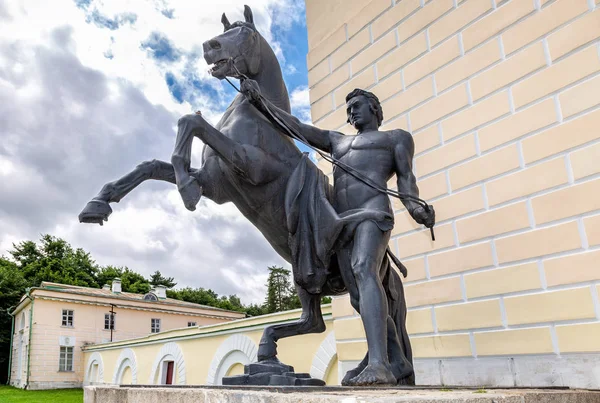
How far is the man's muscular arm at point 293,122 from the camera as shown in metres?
2.78

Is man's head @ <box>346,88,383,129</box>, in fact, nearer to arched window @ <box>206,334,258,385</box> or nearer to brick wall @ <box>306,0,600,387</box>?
brick wall @ <box>306,0,600,387</box>

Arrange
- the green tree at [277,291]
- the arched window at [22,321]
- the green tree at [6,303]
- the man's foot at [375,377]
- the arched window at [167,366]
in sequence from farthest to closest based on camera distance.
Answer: the green tree at [277,291] → the green tree at [6,303] → the arched window at [22,321] → the arched window at [167,366] → the man's foot at [375,377]

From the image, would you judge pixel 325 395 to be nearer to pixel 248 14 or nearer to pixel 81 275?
pixel 248 14

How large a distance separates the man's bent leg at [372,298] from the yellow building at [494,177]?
49.7 inches

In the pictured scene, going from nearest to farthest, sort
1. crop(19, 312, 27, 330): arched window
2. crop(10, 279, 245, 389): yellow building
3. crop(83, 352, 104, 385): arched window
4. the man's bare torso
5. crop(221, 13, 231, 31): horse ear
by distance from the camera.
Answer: the man's bare torso
crop(221, 13, 231, 31): horse ear
crop(83, 352, 104, 385): arched window
crop(10, 279, 245, 389): yellow building
crop(19, 312, 27, 330): arched window

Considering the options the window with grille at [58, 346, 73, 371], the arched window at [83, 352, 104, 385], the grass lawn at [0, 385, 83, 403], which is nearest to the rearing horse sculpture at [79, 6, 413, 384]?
the grass lawn at [0, 385, 83, 403]

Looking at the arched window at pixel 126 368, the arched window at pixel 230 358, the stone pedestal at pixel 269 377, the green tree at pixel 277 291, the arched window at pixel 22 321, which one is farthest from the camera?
the green tree at pixel 277 291

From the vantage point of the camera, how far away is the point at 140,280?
135ft

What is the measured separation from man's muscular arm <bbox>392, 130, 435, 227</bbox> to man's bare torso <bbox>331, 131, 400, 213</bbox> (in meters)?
0.02

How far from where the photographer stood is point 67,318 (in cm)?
2833

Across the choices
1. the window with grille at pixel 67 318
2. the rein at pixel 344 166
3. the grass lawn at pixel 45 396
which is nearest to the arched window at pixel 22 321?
the window with grille at pixel 67 318

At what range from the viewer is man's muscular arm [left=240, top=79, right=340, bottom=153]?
2.78 meters

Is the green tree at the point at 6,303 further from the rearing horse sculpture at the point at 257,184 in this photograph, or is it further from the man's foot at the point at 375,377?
the man's foot at the point at 375,377

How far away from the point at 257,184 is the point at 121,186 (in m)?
0.63
